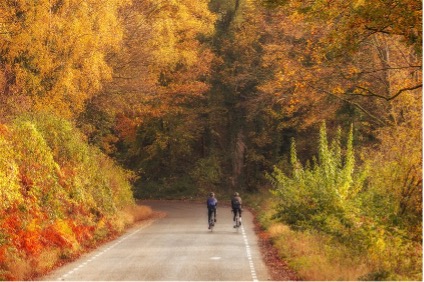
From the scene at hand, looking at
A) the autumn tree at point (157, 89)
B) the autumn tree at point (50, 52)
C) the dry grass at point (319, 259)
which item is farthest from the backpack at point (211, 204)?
the autumn tree at point (157, 89)

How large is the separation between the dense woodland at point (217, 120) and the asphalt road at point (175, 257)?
1.06m

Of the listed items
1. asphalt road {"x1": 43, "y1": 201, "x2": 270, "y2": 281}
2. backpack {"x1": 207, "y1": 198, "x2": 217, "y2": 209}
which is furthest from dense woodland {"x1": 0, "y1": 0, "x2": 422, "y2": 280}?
backpack {"x1": 207, "y1": 198, "x2": 217, "y2": 209}

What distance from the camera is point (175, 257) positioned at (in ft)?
75.6

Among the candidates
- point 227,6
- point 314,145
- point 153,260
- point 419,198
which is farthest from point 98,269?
point 227,6

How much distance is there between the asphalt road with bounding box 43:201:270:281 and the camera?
19062 mm

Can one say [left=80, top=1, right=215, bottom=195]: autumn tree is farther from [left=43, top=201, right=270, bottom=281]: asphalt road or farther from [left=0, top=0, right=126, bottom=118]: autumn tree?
[left=43, top=201, right=270, bottom=281]: asphalt road

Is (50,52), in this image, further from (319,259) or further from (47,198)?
(319,259)

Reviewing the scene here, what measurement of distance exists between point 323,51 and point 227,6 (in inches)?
1585

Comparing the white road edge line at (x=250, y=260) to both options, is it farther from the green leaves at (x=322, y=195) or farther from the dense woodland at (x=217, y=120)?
the green leaves at (x=322, y=195)

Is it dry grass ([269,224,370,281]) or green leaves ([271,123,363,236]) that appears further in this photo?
green leaves ([271,123,363,236])

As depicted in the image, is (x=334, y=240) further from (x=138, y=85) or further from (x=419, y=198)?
(x=138, y=85)

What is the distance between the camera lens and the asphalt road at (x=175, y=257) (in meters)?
19.1

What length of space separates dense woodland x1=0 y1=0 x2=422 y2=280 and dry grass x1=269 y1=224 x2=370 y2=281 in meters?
0.07

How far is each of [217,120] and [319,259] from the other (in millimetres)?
42575
